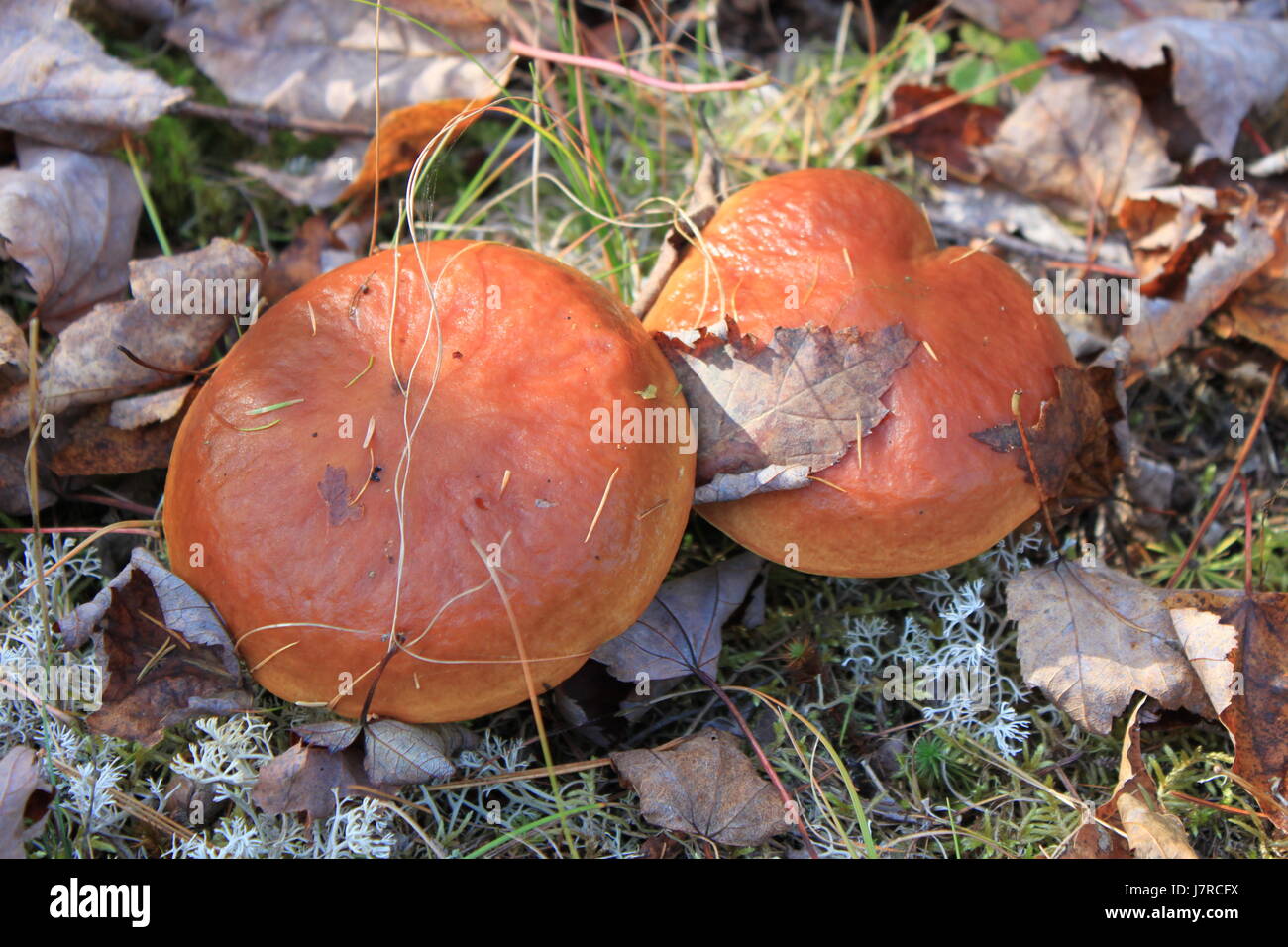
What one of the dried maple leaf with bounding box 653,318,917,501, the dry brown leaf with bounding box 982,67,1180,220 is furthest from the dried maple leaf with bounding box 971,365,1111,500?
the dry brown leaf with bounding box 982,67,1180,220

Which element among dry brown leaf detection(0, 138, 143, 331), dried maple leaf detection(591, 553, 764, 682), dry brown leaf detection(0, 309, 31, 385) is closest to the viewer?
dried maple leaf detection(591, 553, 764, 682)

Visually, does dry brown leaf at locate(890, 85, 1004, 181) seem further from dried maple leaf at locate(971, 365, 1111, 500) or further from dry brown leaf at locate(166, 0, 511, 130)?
dry brown leaf at locate(166, 0, 511, 130)

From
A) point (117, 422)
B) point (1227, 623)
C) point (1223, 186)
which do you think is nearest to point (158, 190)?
point (117, 422)

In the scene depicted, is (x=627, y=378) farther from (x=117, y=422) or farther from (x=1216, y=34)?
(x=1216, y=34)

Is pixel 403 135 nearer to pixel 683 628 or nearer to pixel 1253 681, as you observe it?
pixel 683 628

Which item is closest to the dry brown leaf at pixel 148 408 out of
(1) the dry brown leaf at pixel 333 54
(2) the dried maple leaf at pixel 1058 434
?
(1) the dry brown leaf at pixel 333 54

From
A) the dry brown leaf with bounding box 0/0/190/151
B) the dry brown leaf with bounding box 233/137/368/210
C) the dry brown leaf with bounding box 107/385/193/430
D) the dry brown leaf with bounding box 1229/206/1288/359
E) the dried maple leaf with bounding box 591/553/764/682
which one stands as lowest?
the dried maple leaf with bounding box 591/553/764/682
